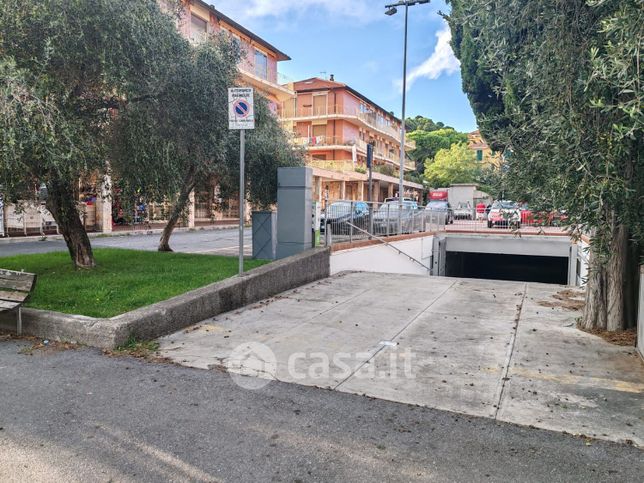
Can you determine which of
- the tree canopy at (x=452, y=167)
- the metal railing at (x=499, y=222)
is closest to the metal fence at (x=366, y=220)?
the metal railing at (x=499, y=222)

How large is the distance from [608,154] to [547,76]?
1.33 meters

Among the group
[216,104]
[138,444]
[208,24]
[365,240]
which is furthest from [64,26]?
[208,24]

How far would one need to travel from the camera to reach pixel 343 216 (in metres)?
12.4

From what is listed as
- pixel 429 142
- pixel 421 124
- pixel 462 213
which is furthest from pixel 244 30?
pixel 421 124

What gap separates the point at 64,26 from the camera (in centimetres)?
677

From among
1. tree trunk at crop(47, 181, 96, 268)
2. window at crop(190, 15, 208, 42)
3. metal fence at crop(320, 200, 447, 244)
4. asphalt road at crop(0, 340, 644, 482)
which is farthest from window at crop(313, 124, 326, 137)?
asphalt road at crop(0, 340, 644, 482)

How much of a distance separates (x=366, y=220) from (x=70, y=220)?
7.76m

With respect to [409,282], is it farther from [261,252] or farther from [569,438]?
[569,438]

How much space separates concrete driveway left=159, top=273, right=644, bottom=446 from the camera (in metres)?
4.11

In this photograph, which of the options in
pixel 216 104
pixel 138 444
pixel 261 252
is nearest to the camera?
pixel 138 444

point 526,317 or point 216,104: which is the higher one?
point 216,104

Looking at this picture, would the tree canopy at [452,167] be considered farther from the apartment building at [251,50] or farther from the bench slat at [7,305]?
the bench slat at [7,305]

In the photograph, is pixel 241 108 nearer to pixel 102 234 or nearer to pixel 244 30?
pixel 102 234

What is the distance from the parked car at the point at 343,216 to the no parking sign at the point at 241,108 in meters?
4.15
